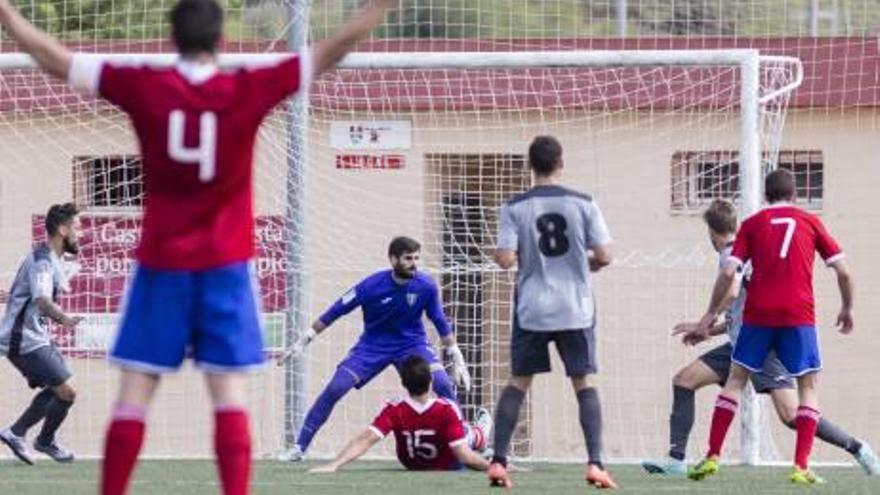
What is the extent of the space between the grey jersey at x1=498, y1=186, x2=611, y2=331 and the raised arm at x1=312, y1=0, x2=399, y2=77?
4302 mm

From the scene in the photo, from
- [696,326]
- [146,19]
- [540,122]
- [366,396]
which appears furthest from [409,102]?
[696,326]

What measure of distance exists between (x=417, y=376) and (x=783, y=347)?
228 cm

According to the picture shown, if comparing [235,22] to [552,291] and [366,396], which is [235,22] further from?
[552,291]

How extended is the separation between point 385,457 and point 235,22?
7692 mm

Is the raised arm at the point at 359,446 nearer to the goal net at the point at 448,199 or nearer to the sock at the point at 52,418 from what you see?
the sock at the point at 52,418

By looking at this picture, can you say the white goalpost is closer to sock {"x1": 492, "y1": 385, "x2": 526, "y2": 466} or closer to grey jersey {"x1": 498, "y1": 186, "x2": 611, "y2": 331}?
sock {"x1": 492, "y1": 385, "x2": 526, "y2": 466}

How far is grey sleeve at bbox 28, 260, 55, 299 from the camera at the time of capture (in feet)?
47.3

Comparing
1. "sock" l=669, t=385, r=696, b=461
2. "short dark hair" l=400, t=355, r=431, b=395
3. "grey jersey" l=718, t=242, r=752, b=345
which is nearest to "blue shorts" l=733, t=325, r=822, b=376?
"grey jersey" l=718, t=242, r=752, b=345

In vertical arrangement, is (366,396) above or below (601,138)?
below

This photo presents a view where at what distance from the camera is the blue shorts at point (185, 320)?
7.04 m

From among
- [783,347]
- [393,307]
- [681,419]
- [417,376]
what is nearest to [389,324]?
[393,307]

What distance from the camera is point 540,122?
A: 18.2m

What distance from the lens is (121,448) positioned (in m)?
7.12

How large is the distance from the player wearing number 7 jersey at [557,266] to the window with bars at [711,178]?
690 cm
